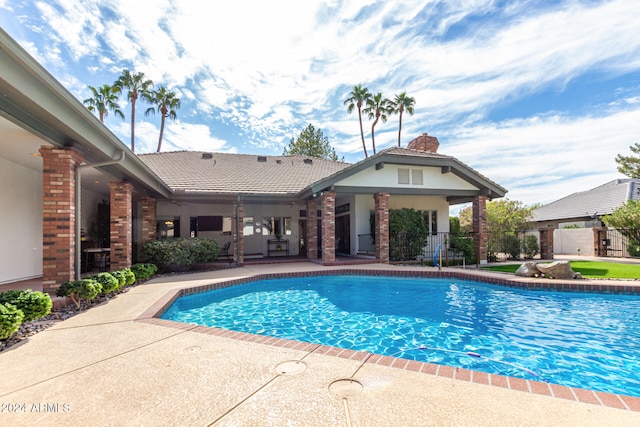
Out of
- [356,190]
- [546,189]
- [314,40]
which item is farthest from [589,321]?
[546,189]

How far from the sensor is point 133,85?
81.4ft

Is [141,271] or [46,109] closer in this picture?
[46,109]

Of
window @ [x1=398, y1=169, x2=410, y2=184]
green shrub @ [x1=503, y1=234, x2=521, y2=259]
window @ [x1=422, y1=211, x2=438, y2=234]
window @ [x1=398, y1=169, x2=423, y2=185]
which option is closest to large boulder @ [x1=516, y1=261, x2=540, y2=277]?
window @ [x1=398, y1=169, x2=423, y2=185]

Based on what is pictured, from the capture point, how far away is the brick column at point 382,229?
1265 cm

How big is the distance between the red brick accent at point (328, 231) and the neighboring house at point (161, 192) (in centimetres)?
4

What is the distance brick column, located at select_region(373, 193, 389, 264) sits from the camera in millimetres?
12648

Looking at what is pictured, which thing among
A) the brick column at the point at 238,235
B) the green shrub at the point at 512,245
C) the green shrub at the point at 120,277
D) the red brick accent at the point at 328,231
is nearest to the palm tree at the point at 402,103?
the green shrub at the point at 512,245

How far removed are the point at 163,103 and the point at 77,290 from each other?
25.7 m

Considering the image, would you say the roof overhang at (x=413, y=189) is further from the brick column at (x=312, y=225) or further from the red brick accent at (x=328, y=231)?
the brick column at (x=312, y=225)

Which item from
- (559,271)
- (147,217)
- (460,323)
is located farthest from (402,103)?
(460,323)

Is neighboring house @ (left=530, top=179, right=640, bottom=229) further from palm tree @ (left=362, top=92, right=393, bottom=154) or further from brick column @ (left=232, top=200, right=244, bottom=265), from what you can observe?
brick column @ (left=232, top=200, right=244, bottom=265)

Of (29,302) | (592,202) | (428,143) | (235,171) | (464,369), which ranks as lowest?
(464,369)

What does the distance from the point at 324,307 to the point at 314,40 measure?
26.4ft

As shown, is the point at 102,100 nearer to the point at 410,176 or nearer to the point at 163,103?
the point at 163,103
